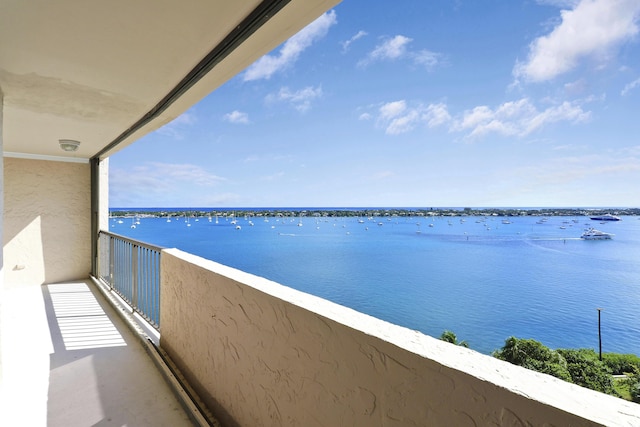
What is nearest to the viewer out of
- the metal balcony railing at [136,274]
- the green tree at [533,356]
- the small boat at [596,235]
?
the metal balcony railing at [136,274]

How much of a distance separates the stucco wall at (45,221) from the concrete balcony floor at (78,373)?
1.21 m

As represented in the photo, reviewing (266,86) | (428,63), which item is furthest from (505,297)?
(266,86)

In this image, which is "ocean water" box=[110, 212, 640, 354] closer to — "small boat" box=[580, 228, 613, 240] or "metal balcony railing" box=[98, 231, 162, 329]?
"small boat" box=[580, 228, 613, 240]

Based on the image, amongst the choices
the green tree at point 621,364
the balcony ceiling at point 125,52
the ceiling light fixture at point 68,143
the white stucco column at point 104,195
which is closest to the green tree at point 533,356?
the green tree at point 621,364

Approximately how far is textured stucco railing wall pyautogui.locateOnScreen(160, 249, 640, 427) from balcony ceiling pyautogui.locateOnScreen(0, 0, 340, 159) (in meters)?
1.26

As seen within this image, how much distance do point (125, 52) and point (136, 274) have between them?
249 cm

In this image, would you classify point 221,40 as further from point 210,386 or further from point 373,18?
point 373,18

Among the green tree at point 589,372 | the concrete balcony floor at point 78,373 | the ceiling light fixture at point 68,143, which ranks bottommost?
the green tree at point 589,372

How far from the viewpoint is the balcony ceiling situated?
142 cm

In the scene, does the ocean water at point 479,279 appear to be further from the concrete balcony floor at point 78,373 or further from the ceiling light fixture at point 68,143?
the ceiling light fixture at point 68,143

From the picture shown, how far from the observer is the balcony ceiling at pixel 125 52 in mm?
1416

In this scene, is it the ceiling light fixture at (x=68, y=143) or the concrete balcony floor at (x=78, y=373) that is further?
the ceiling light fixture at (x=68, y=143)

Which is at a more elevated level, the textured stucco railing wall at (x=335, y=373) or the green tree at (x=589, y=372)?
the textured stucco railing wall at (x=335, y=373)

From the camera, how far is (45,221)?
16.2ft
